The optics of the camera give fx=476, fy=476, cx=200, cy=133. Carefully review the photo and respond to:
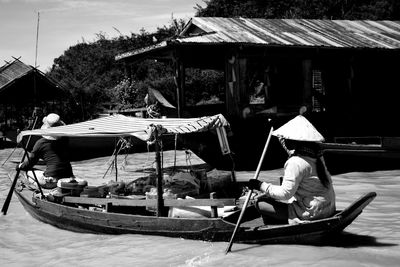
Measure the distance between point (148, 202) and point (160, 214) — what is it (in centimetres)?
28

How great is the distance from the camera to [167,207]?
23.6ft

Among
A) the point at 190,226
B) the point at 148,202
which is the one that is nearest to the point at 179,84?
the point at 148,202

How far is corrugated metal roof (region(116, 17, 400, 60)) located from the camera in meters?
12.1

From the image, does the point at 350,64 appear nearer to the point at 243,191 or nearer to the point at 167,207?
the point at 243,191

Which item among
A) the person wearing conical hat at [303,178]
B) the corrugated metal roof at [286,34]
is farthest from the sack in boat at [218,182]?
the corrugated metal roof at [286,34]

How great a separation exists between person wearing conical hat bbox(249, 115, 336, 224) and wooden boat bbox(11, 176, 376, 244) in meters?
0.18

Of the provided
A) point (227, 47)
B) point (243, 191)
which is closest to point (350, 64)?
point (227, 47)

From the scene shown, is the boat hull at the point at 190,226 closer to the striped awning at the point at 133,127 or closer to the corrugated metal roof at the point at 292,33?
the striped awning at the point at 133,127

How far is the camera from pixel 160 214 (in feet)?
22.3

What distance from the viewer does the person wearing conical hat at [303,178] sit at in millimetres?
5348

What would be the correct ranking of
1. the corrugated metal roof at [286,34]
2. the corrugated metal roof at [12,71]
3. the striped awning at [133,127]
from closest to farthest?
the striped awning at [133,127] < the corrugated metal roof at [286,34] < the corrugated metal roof at [12,71]

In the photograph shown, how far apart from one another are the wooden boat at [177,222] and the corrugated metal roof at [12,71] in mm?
12553

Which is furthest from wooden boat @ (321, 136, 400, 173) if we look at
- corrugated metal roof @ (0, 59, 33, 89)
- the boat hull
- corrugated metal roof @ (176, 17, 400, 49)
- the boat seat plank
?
corrugated metal roof @ (0, 59, 33, 89)

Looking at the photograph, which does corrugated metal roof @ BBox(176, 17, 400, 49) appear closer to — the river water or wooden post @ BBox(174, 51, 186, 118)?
wooden post @ BBox(174, 51, 186, 118)
